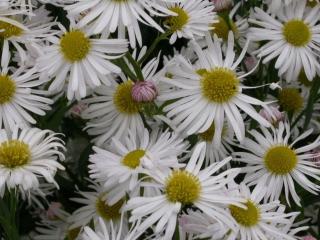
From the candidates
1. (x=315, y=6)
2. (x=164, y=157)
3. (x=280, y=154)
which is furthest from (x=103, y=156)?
(x=315, y=6)

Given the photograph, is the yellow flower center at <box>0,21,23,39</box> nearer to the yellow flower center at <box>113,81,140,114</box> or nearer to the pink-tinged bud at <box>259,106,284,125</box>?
the yellow flower center at <box>113,81,140,114</box>

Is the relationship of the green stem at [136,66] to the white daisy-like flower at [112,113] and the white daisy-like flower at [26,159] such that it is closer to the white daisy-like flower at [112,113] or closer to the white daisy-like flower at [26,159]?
the white daisy-like flower at [112,113]

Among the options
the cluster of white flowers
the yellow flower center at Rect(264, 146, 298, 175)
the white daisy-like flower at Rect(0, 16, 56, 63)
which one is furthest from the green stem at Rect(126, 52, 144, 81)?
the yellow flower center at Rect(264, 146, 298, 175)

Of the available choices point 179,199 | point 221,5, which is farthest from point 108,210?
point 221,5

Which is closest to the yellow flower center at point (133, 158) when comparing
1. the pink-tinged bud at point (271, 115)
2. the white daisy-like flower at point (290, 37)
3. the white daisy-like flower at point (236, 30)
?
the pink-tinged bud at point (271, 115)

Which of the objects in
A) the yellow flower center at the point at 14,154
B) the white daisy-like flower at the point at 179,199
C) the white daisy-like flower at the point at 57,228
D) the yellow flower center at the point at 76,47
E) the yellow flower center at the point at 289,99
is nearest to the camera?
the white daisy-like flower at the point at 179,199

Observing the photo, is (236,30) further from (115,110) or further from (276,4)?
(115,110)

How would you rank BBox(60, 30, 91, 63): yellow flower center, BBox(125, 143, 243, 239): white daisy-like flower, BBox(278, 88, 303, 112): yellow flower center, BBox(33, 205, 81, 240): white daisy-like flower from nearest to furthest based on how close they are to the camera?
1. BBox(125, 143, 243, 239): white daisy-like flower
2. BBox(60, 30, 91, 63): yellow flower center
3. BBox(33, 205, 81, 240): white daisy-like flower
4. BBox(278, 88, 303, 112): yellow flower center
